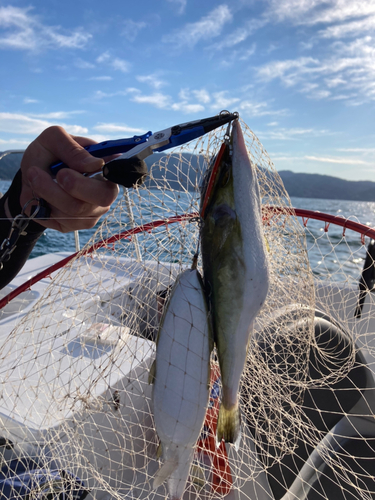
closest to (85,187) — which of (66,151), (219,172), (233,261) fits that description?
(66,151)

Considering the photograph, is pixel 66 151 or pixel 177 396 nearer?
pixel 177 396

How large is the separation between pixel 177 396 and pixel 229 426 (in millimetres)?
261

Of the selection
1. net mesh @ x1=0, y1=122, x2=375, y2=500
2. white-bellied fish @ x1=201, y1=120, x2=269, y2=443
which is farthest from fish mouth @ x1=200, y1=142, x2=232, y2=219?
net mesh @ x1=0, y1=122, x2=375, y2=500

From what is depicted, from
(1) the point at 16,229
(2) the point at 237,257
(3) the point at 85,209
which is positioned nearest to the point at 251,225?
(2) the point at 237,257

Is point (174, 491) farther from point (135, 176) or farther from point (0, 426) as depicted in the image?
point (135, 176)

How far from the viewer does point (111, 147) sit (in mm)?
1376

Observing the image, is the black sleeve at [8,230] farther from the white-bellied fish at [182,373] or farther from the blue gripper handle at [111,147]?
the white-bellied fish at [182,373]

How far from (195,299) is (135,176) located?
0.55 m

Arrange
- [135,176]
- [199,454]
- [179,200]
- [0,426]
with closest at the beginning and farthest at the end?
[135,176]
[0,426]
[179,200]
[199,454]

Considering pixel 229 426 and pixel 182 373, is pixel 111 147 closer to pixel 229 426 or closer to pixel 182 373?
pixel 182 373

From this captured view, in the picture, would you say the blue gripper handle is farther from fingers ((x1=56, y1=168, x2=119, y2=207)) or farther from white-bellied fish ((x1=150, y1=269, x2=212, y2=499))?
white-bellied fish ((x1=150, y1=269, x2=212, y2=499))

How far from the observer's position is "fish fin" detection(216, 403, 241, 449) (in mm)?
1270

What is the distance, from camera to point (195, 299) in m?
1.28

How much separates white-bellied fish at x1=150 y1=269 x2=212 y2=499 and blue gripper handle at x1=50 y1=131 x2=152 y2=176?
2.17 ft
